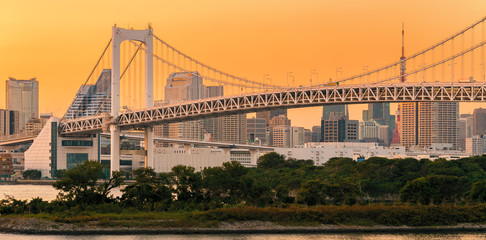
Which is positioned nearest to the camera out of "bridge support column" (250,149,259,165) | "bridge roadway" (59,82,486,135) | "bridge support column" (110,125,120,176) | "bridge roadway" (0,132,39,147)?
"bridge roadway" (59,82,486,135)

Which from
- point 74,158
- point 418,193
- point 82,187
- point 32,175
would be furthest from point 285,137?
point 82,187

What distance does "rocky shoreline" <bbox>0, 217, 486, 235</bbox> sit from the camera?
3984 cm

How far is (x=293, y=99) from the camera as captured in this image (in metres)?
62.1

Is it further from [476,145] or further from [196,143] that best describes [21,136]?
[476,145]

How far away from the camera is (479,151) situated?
18512 cm

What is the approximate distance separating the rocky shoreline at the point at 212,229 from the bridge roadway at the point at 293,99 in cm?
1367

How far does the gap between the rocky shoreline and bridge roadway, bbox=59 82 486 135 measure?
44.9 ft

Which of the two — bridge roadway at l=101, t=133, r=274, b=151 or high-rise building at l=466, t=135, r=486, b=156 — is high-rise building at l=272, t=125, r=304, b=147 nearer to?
high-rise building at l=466, t=135, r=486, b=156

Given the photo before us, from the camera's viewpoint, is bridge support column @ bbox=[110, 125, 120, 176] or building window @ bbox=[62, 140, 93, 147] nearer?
bridge support column @ bbox=[110, 125, 120, 176]

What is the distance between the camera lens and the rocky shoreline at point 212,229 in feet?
131

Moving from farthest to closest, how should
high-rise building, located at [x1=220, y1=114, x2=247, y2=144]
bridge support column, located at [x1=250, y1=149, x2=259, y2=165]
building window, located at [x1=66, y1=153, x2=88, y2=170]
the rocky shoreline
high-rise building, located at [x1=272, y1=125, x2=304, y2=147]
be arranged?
high-rise building, located at [x1=220, y1=114, x2=247, y2=144]
high-rise building, located at [x1=272, y1=125, x2=304, y2=147]
bridge support column, located at [x1=250, y1=149, x2=259, y2=165]
building window, located at [x1=66, y1=153, x2=88, y2=170]
the rocky shoreline

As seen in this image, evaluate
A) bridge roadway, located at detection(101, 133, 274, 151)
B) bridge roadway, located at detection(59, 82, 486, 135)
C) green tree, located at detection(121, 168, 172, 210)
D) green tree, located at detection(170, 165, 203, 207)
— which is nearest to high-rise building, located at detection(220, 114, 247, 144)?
bridge roadway, located at detection(101, 133, 274, 151)

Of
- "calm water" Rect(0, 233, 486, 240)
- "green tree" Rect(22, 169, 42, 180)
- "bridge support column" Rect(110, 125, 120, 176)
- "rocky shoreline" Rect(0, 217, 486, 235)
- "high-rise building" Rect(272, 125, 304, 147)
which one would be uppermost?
"high-rise building" Rect(272, 125, 304, 147)

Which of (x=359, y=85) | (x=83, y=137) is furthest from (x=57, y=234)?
(x=83, y=137)
